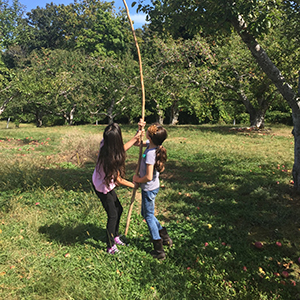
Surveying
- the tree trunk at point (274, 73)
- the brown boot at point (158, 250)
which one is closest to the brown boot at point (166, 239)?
the brown boot at point (158, 250)

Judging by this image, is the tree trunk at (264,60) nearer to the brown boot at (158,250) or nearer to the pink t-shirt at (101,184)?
the brown boot at (158,250)

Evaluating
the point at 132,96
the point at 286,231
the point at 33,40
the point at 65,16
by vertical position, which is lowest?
the point at 286,231

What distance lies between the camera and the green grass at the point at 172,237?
2842 millimetres

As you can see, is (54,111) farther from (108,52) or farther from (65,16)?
(65,16)

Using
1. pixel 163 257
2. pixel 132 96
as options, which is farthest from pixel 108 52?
pixel 163 257

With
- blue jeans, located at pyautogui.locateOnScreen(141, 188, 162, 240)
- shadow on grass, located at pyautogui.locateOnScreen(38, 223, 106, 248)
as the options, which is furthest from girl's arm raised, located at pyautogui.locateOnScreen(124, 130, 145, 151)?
shadow on grass, located at pyautogui.locateOnScreen(38, 223, 106, 248)

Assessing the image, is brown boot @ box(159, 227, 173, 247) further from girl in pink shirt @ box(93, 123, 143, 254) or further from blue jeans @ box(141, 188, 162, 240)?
girl in pink shirt @ box(93, 123, 143, 254)

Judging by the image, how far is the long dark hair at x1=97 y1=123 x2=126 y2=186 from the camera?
3.21 metres

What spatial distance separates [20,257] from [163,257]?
1820 millimetres

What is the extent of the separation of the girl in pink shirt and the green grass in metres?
0.47

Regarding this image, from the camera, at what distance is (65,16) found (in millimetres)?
45188

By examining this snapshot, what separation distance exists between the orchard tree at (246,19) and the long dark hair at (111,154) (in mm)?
3506

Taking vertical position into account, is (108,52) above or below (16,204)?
above

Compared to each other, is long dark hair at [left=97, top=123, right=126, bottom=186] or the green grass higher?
long dark hair at [left=97, top=123, right=126, bottom=186]
